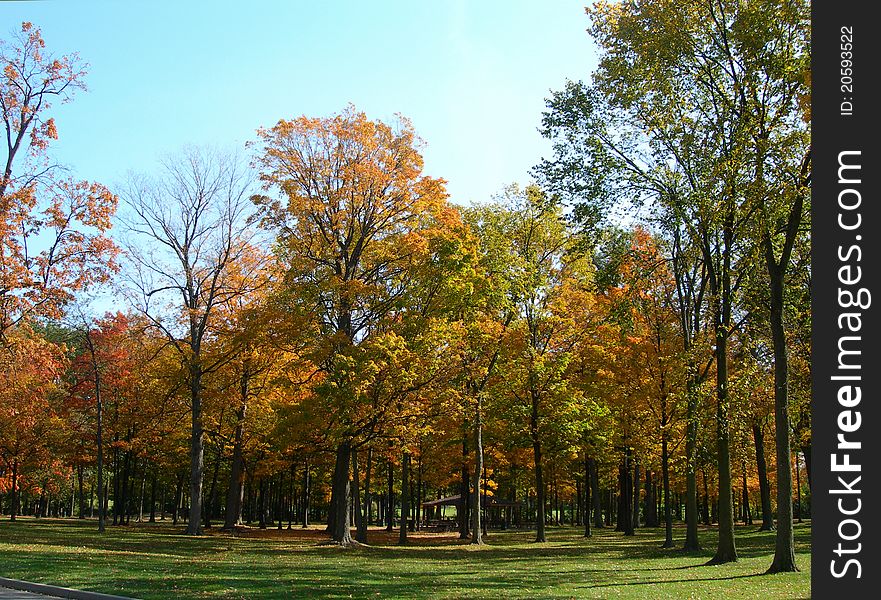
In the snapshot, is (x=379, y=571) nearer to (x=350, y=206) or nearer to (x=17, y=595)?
(x=17, y=595)

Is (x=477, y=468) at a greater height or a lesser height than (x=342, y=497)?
greater

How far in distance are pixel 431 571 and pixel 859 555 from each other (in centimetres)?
1328

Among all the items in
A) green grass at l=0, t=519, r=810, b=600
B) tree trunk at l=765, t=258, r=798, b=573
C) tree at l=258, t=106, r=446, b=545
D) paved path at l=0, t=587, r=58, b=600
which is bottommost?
green grass at l=0, t=519, r=810, b=600

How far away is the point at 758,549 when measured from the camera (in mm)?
25797

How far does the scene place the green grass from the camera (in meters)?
13.9

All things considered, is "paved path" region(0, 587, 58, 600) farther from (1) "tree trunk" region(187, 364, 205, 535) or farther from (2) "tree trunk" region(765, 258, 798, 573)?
(1) "tree trunk" region(187, 364, 205, 535)

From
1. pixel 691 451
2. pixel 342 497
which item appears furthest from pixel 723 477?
pixel 342 497

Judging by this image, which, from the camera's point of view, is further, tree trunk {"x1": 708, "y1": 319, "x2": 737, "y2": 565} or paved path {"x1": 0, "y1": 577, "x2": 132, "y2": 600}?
tree trunk {"x1": 708, "y1": 319, "x2": 737, "y2": 565}

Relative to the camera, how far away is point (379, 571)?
61.2 ft

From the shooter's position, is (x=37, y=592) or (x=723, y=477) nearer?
(x=37, y=592)

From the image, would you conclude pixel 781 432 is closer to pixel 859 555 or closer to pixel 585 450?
pixel 859 555

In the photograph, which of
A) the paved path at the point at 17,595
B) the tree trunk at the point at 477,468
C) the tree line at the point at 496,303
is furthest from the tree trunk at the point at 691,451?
the paved path at the point at 17,595

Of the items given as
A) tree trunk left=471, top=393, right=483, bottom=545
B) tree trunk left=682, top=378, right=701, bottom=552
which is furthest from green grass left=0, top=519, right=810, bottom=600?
tree trunk left=471, top=393, right=483, bottom=545

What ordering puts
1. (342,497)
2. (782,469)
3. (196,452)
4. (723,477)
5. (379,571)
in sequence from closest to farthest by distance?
(782,469)
(379,571)
(723,477)
(342,497)
(196,452)
